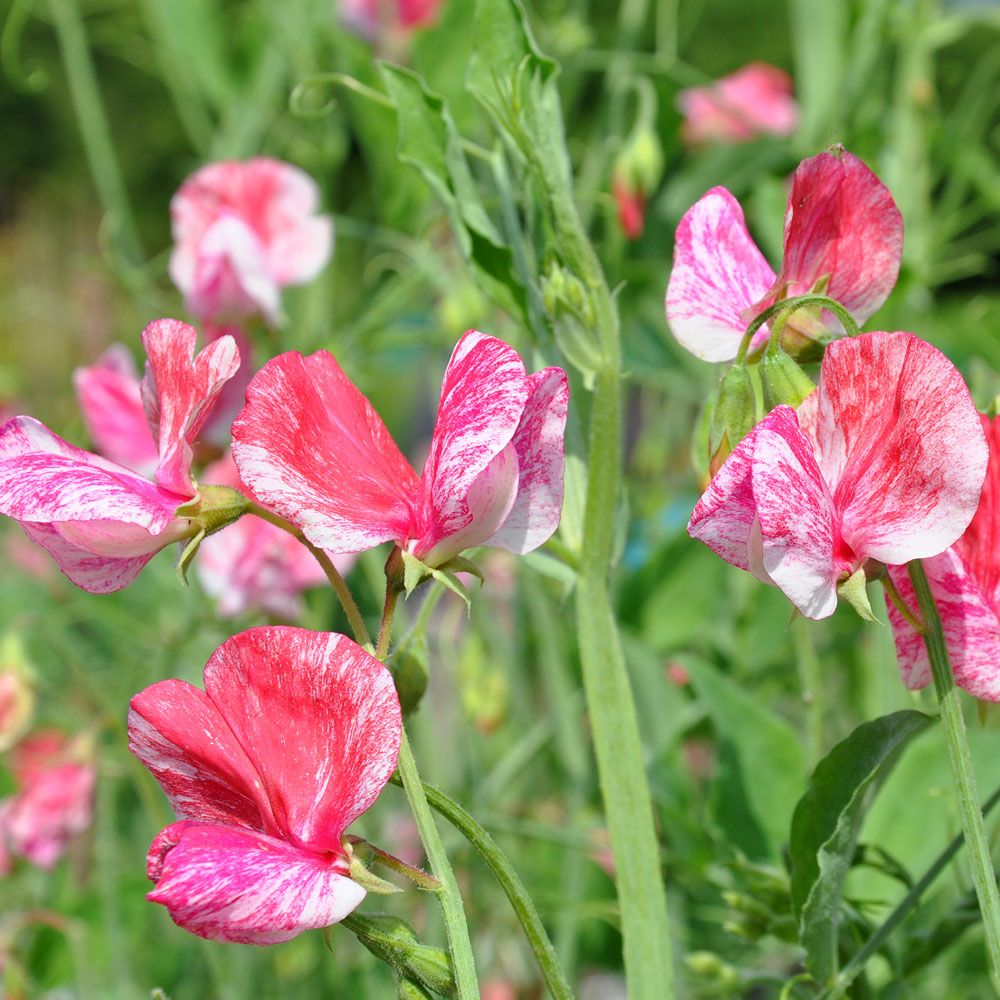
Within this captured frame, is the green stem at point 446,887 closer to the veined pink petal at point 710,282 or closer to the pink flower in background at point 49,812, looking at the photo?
the veined pink petal at point 710,282

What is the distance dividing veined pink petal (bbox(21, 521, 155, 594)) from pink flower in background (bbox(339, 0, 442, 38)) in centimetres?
110

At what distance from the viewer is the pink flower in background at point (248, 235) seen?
0.81 m

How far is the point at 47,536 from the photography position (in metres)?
0.38

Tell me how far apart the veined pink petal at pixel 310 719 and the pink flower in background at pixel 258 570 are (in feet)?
1.59

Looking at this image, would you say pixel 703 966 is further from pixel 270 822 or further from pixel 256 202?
pixel 256 202

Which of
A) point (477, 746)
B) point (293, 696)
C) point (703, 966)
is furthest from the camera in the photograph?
point (477, 746)

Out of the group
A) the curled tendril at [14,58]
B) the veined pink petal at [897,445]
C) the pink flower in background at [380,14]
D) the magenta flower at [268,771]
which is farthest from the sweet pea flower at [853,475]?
the pink flower in background at [380,14]

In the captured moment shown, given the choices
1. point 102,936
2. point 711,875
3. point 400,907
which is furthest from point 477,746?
point 711,875

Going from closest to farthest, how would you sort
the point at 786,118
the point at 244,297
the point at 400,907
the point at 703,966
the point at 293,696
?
the point at 293,696 → the point at 703,966 → the point at 244,297 → the point at 400,907 → the point at 786,118

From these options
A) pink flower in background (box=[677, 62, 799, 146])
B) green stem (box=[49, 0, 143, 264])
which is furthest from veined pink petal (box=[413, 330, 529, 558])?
pink flower in background (box=[677, 62, 799, 146])

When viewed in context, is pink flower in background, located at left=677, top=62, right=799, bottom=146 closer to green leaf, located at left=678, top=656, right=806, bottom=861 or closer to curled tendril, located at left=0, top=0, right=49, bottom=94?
curled tendril, located at left=0, top=0, right=49, bottom=94

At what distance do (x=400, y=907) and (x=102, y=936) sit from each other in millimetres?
263

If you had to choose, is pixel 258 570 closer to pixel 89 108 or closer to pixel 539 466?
pixel 539 466

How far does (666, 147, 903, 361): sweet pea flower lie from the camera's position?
394mm
